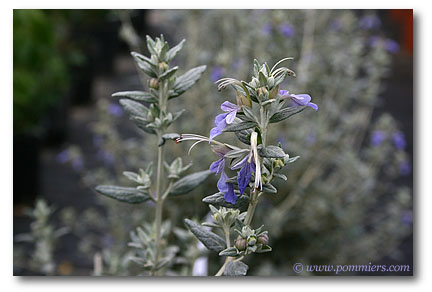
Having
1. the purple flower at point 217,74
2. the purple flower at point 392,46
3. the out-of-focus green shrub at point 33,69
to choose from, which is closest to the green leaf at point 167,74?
the purple flower at point 217,74

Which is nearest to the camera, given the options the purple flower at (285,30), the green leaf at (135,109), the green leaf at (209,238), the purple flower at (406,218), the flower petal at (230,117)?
the flower petal at (230,117)

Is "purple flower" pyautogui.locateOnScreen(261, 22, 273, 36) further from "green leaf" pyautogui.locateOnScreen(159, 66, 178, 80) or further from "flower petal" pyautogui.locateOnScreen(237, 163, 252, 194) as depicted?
"flower petal" pyautogui.locateOnScreen(237, 163, 252, 194)

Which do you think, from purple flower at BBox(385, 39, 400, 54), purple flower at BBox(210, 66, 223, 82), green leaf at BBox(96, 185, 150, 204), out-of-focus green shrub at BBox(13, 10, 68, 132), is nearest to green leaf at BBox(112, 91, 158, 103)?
green leaf at BBox(96, 185, 150, 204)

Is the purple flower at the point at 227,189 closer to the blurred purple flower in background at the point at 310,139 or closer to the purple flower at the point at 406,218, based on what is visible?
the blurred purple flower in background at the point at 310,139

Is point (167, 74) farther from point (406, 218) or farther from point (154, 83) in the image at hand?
point (406, 218)

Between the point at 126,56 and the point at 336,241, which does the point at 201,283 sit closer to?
the point at 336,241

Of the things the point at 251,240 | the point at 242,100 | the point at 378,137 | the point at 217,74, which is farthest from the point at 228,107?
the point at 378,137
